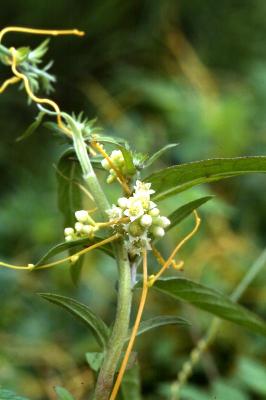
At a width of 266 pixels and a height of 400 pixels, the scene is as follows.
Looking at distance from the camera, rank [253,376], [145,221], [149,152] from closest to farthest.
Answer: [145,221] → [253,376] → [149,152]

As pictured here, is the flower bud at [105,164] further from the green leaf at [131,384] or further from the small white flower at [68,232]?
the green leaf at [131,384]

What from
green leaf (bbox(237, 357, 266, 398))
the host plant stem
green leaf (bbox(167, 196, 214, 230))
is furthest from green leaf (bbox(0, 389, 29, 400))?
green leaf (bbox(237, 357, 266, 398))

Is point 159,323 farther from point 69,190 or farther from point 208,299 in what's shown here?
point 69,190

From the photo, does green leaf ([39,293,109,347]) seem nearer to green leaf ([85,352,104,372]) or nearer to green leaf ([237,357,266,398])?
green leaf ([85,352,104,372])

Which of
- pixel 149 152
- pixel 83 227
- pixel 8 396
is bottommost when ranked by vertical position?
pixel 8 396

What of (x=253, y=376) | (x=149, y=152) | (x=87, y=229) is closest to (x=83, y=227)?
(x=87, y=229)

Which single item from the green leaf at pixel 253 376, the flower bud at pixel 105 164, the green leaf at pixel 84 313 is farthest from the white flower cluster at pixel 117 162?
the green leaf at pixel 253 376

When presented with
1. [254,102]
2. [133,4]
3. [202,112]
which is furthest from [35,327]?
[133,4]
